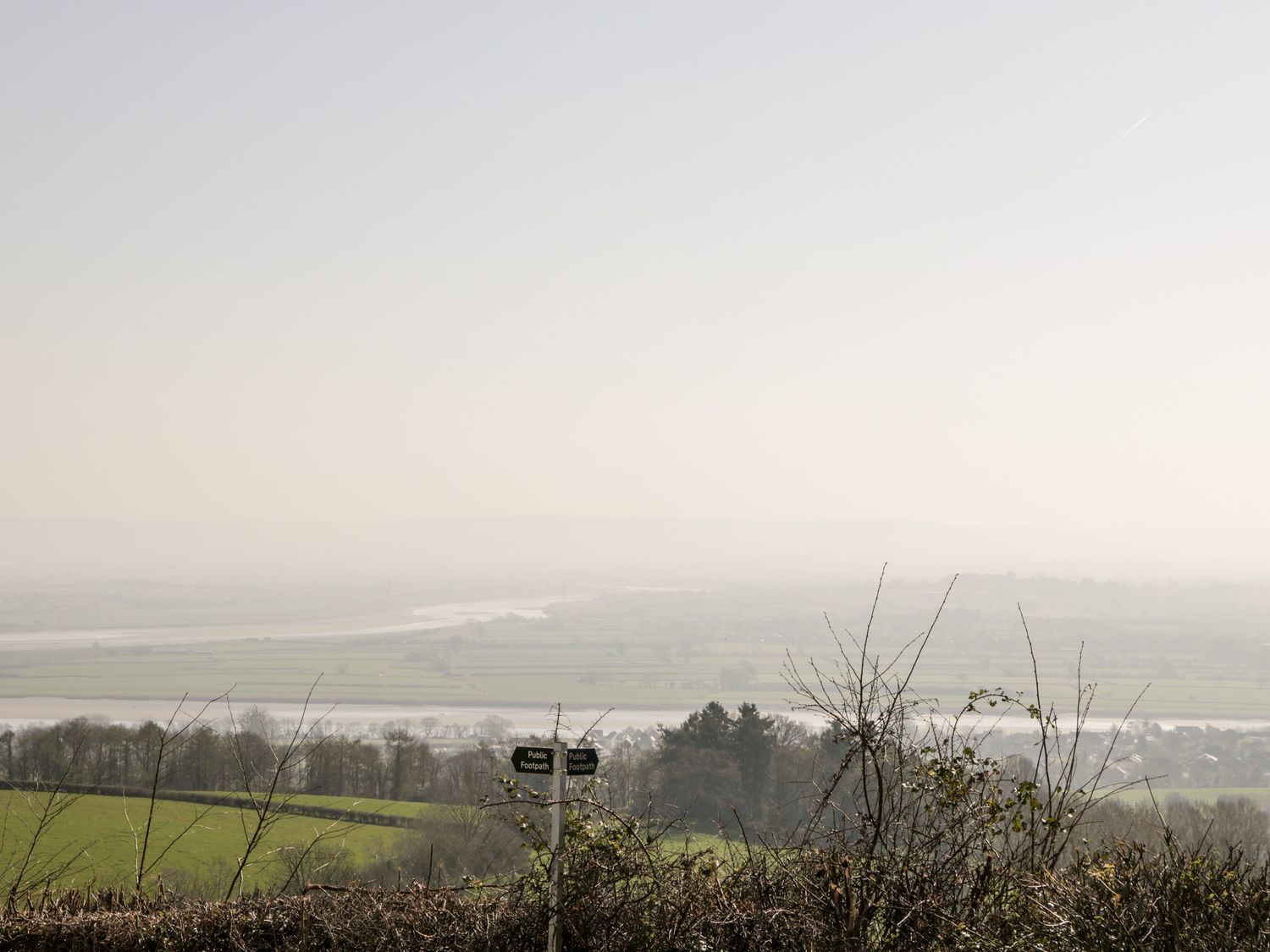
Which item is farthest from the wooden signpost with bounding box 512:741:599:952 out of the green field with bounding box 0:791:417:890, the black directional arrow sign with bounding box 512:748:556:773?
the green field with bounding box 0:791:417:890

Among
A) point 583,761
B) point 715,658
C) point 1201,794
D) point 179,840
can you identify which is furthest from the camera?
point 715,658

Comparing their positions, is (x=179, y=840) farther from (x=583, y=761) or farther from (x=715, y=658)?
(x=715, y=658)

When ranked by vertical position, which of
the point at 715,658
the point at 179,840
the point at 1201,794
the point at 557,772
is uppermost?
the point at 557,772

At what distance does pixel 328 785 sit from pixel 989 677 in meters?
53.6

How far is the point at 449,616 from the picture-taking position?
17512cm

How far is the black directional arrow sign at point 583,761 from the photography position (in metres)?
5.02

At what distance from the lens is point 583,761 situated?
5051 millimetres

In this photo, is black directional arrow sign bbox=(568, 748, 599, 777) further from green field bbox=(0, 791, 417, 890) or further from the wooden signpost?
green field bbox=(0, 791, 417, 890)

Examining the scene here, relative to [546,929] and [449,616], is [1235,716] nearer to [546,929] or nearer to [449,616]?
[546,929]

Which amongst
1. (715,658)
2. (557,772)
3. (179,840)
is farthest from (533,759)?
(715,658)

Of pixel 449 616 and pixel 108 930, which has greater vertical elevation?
pixel 108 930

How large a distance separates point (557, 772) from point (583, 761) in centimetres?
18

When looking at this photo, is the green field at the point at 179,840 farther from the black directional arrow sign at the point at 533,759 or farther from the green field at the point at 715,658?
the green field at the point at 715,658

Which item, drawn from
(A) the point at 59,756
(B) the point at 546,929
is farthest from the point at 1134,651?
(B) the point at 546,929
